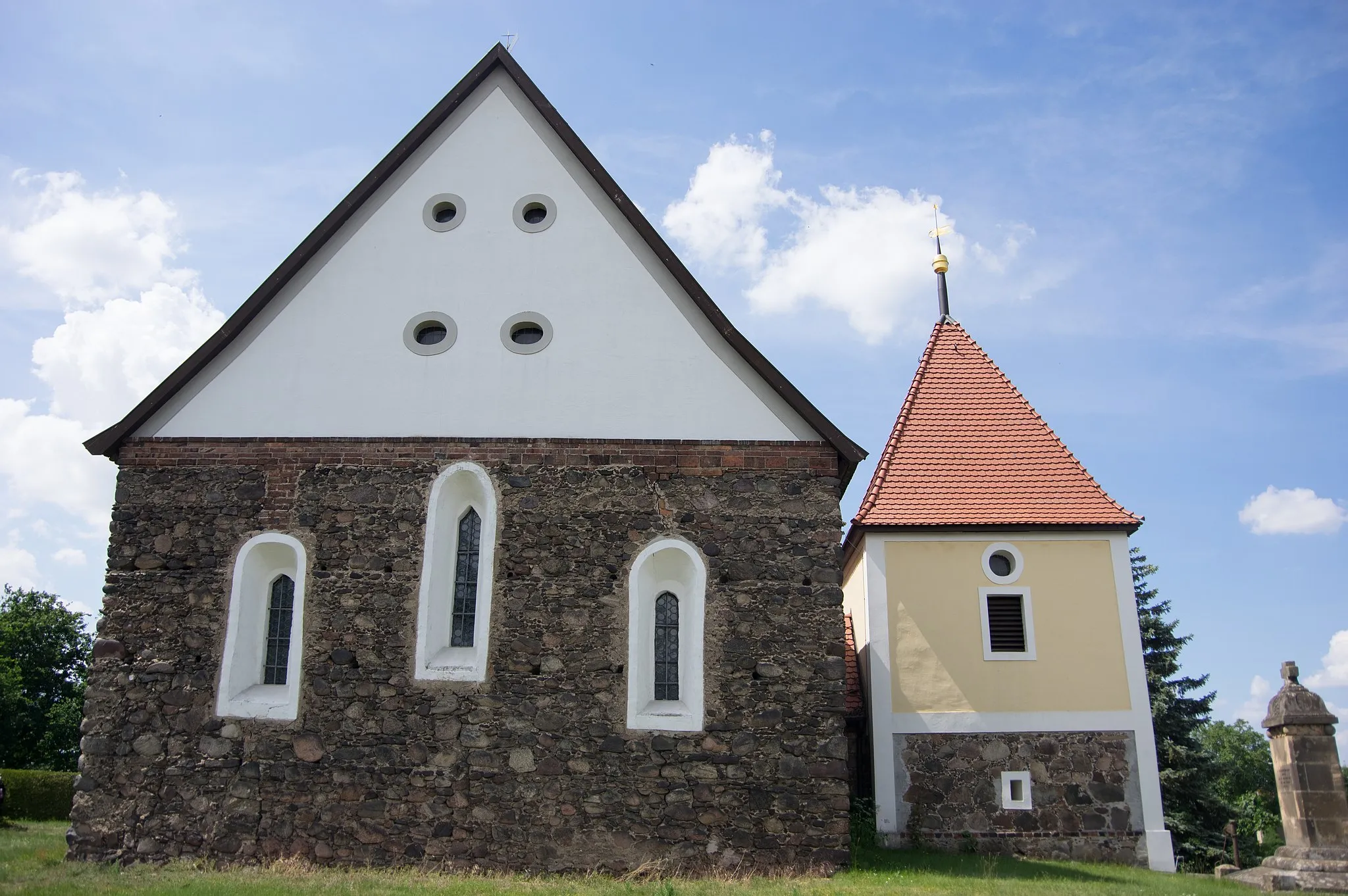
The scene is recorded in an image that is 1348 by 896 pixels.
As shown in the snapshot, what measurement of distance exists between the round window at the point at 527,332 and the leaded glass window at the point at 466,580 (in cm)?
200

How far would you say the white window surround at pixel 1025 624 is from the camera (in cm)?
1383

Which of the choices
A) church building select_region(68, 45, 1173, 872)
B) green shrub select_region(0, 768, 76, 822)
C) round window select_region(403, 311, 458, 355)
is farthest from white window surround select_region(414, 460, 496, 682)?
green shrub select_region(0, 768, 76, 822)

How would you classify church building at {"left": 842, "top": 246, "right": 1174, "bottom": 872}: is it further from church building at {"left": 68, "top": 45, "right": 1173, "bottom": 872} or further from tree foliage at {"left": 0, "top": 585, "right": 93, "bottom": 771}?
tree foliage at {"left": 0, "top": 585, "right": 93, "bottom": 771}

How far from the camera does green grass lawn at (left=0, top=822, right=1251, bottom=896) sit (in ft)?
27.3

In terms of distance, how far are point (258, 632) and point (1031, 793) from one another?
33.9 ft

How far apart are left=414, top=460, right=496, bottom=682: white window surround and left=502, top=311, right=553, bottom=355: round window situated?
153 cm

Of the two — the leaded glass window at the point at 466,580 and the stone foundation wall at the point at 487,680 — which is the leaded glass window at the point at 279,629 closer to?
the stone foundation wall at the point at 487,680

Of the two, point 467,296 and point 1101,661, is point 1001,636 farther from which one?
point 467,296

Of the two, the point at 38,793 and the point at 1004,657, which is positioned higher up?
the point at 1004,657

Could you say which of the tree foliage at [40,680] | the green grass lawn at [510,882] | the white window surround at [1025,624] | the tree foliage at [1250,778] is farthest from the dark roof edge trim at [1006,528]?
the tree foliage at [40,680]

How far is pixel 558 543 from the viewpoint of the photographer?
10406 mm

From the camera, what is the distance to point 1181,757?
59.6 feet

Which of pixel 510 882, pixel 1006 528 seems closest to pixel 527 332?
pixel 510 882

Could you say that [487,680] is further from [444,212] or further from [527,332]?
[444,212]
